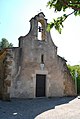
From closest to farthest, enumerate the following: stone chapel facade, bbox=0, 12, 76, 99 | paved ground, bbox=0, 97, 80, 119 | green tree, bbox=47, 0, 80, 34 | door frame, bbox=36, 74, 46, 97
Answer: green tree, bbox=47, 0, 80, 34
paved ground, bbox=0, 97, 80, 119
stone chapel facade, bbox=0, 12, 76, 99
door frame, bbox=36, 74, 46, 97

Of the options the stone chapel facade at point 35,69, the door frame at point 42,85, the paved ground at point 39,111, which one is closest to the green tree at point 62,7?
the paved ground at point 39,111

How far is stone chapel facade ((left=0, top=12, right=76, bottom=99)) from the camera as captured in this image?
639 inches

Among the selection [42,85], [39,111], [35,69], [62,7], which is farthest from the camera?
[42,85]

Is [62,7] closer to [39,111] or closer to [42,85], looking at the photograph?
[39,111]

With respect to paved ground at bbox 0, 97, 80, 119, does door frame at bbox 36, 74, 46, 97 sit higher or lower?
higher

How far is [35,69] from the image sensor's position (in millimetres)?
17641

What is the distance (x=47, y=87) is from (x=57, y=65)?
233 cm

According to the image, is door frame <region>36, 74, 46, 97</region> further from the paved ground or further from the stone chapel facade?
the paved ground

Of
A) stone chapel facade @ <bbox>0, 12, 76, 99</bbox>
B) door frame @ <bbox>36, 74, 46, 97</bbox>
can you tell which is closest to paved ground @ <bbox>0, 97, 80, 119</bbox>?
stone chapel facade @ <bbox>0, 12, 76, 99</bbox>

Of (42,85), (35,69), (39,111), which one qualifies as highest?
(35,69)

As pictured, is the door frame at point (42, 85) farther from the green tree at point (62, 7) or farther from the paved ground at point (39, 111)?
the green tree at point (62, 7)

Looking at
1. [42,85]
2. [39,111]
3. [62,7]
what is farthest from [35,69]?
[62,7]

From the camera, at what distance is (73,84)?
19344mm

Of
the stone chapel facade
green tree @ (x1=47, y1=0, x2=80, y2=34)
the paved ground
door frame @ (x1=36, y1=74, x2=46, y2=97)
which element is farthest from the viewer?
door frame @ (x1=36, y1=74, x2=46, y2=97)
